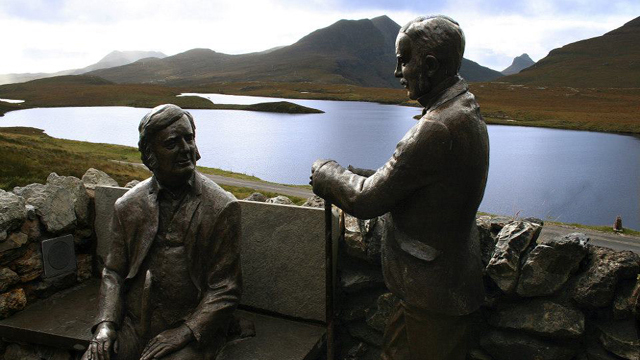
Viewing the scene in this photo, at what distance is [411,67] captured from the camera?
2.36 m

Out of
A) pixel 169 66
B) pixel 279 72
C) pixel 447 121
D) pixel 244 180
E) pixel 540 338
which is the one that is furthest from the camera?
pixel 169 66

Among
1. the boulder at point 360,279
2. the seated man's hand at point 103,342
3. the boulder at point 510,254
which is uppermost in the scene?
the boulder at point 510,254

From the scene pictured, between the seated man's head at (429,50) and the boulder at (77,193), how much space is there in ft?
12.8

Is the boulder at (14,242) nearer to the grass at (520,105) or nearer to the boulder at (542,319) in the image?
the boulder at (542,319)

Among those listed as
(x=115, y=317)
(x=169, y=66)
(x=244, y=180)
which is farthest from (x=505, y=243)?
(x=169, y=66)

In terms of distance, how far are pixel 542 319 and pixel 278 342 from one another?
1930 millimetres

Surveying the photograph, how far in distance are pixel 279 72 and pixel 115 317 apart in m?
141

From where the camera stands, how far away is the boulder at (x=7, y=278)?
14.2ft

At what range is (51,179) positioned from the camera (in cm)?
484

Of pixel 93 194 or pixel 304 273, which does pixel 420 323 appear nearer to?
pixel 304 273

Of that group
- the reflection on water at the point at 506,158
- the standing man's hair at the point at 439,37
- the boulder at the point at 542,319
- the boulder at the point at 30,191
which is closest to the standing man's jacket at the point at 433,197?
the standing man's hair at the point at 439,37

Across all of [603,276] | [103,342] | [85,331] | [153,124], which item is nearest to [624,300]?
[603,276]

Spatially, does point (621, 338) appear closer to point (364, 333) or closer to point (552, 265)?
point (552, 265)

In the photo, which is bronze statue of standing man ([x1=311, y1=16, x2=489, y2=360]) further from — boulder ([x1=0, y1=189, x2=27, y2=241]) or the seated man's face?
boulder ([x1=0, y1=189, x2=27, y2=241])
